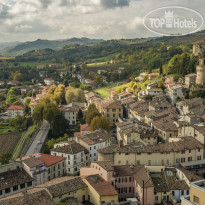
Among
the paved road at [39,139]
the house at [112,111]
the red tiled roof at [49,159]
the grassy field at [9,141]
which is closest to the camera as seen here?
the red tiled roof at [49,159]

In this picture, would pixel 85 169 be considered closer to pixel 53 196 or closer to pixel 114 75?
pixel 53 196

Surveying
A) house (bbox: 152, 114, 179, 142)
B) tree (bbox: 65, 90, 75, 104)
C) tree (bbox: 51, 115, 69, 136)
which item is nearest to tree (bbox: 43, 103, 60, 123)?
tree (bbox: 51, 115, 69, 136)

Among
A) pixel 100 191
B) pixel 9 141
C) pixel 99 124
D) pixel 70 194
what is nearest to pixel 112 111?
pixel 99 124

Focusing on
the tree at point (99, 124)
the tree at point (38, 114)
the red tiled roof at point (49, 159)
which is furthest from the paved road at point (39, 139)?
the red tiled roof at point (49, 159)

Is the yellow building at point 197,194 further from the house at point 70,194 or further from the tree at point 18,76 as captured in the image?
the tree at point 18,76

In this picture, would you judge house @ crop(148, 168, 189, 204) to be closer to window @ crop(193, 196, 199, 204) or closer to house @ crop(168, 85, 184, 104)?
window @ crop(193, 196, 199, 204)

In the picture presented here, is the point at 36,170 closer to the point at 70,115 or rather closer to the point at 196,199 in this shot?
the point at 196,199
